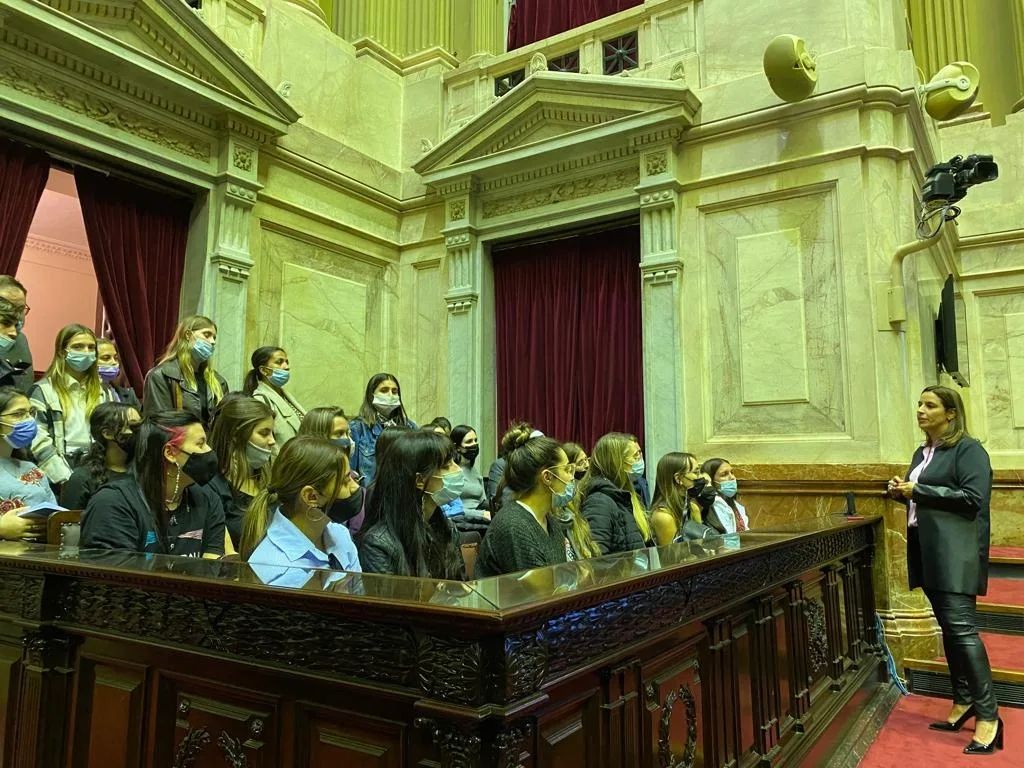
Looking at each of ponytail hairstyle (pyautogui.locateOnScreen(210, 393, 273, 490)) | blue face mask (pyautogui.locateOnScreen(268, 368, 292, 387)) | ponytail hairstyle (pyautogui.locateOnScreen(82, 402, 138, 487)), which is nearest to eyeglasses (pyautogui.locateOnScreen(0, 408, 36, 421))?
ponytail hairstyle (pyautogui.locateOnScreen(82, 402, 138, 487))

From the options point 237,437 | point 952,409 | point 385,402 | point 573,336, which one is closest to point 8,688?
point 237,437

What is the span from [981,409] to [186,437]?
7.46 metres

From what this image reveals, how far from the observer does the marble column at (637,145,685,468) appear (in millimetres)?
5828

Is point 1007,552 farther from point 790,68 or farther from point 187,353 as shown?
point 187,353

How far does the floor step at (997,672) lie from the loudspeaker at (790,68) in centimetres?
364

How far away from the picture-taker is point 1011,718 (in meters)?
3.77

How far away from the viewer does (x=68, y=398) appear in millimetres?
3699

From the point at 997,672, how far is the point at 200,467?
400 centimetres

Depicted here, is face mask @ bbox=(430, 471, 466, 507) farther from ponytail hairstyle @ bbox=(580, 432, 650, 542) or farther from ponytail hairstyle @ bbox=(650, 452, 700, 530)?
ponytail hairstyle @ bbox=(650, 452, 700, 530)

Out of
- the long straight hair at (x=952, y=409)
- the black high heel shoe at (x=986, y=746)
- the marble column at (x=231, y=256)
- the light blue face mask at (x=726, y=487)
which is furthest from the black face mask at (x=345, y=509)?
the marble column at (x=231, y=256)

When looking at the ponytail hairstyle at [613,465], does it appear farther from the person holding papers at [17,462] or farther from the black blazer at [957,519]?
the person holding papers at [17,462]

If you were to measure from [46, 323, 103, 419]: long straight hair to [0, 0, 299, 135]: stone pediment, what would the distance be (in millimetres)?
2235

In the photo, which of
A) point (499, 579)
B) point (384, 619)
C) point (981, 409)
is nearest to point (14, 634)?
point (384, 619)

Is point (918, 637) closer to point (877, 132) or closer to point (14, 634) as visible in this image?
point (877, 132)
